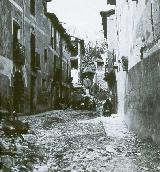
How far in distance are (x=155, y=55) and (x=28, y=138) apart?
383 cm

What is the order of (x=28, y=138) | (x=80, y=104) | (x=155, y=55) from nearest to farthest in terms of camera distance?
1. (x=155, y=55)
2. (x=28, y=138)
3. (x=80, y=104)

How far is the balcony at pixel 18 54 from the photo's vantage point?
16609mm


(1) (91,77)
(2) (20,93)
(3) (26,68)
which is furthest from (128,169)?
(1) (91,77)

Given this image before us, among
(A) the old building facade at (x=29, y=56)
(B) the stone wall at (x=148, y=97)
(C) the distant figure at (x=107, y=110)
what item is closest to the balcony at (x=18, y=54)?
(A) the old building facade at (x=29, y=56)

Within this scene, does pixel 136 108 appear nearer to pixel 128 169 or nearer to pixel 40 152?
pixel 40 152

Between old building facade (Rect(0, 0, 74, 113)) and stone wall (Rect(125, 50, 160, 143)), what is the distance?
5744mm

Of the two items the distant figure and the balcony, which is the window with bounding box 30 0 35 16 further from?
the distant figure

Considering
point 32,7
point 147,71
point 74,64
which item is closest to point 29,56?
point 32,7

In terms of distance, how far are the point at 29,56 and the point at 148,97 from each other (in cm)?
1219

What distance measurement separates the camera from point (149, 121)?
8320mm

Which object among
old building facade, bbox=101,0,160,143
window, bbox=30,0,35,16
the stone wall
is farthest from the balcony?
the stone wall

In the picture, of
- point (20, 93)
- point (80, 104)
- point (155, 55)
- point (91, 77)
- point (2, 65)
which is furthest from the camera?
point (91, 77)

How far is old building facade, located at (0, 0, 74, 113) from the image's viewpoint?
15.1 meters

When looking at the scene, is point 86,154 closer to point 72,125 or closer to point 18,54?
point 72,125
